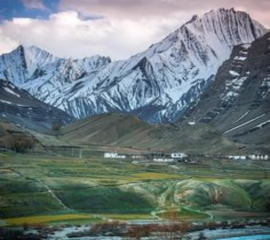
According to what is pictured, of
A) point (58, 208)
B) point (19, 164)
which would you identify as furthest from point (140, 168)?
point (58, 208)

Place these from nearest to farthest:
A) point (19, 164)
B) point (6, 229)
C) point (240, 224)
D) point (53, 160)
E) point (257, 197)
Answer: point (6, 229) → point (240, 224) → point (257, 197) → point (19, 164) → point (53, 160)

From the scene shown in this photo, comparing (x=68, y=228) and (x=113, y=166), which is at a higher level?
(x=113, y=166)

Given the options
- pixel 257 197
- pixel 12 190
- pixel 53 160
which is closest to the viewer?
pixel 12 190

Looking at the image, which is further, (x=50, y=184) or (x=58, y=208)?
(x=50, y=184)

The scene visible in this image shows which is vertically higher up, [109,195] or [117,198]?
[109,195]

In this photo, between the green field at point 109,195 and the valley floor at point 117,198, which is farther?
the green field at point 109,195

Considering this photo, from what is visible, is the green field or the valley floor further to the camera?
the green field

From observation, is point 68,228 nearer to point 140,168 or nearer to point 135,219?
point 135,219
